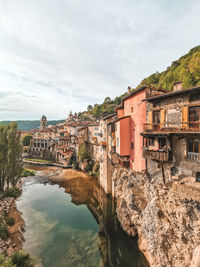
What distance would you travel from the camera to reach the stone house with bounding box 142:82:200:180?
11867 mm

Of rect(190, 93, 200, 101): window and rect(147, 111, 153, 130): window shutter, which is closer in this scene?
rect(190, 93, 200, 101): window

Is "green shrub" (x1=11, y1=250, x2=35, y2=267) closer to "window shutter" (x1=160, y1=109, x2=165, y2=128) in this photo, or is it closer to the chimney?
"window shutter" (x1=160, y1=109, x2=165, y2=128)

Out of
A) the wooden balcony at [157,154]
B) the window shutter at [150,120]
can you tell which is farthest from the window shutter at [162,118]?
the wooden balcony at [157,154]

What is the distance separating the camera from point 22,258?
12039mm

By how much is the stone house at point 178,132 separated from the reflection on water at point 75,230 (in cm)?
1228

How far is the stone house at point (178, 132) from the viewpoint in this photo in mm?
11867

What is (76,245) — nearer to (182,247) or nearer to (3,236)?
(3,236)

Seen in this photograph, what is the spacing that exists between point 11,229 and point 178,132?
25.8 metres

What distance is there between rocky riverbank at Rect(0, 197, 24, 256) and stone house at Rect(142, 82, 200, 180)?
66.0 ft

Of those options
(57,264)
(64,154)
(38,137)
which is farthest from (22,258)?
(38,137)

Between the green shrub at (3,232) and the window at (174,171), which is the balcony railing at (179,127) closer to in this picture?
the window at (174,171)

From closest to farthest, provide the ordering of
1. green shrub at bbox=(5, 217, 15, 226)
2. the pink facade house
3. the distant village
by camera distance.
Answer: the distant village, the pink facade house, green shrub at bbox=(5, 217, 15, 226)

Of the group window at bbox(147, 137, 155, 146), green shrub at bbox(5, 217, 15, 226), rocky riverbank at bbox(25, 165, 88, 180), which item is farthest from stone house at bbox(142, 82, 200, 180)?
rocky riverbank at bbox(25, 165, 88, 180)

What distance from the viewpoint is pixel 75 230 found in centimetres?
1997
